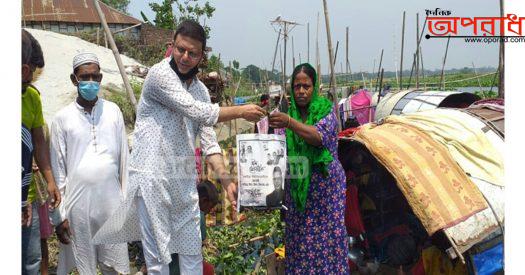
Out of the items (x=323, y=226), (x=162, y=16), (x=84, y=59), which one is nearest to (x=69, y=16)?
(x=162, y=16)

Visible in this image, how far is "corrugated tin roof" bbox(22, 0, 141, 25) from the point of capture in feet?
67.8

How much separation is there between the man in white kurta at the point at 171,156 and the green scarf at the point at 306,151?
0.70 meters

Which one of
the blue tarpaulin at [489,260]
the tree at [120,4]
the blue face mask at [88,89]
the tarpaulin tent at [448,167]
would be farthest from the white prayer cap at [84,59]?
the tree at [120,4]

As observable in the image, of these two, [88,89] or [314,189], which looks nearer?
[88,89]

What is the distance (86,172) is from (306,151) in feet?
4.39

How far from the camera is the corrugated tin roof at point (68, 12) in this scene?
67.8ft

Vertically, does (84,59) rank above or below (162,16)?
below

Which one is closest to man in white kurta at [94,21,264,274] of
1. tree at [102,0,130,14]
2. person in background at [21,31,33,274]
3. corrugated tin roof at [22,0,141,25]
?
person in background at [21,31,33,274]

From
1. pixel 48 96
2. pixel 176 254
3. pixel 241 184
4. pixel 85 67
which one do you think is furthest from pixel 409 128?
pixel 48 96

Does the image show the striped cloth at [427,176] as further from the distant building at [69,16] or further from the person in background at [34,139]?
the distant building at [69,16]

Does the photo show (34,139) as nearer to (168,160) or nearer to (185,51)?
(168,160)

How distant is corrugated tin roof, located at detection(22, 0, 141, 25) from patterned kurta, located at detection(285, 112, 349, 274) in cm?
1970

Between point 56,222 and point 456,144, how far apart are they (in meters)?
2.70

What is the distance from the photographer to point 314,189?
3047 millimetres
